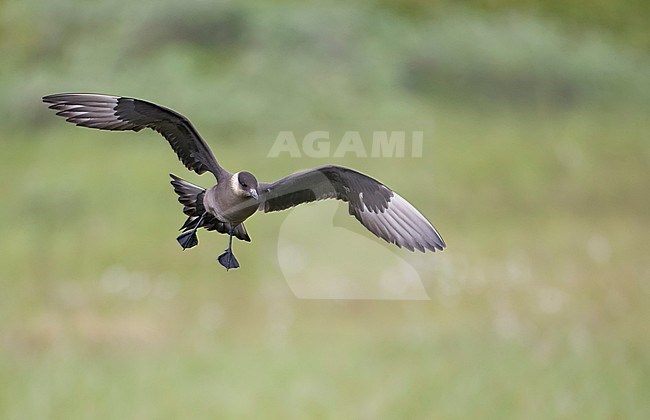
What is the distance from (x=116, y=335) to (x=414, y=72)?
4.93 m

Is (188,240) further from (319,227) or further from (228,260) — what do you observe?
(319,227)

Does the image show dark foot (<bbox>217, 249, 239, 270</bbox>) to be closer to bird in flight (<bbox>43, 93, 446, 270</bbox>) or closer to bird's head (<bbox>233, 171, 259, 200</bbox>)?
bird in flight (<bbox>43, 93, 446, 270</bbox>)

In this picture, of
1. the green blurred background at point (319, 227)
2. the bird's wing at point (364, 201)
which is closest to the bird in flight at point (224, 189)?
the bird's wing at point (364, 201)

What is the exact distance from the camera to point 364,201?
4.81m

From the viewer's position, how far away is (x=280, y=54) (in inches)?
544

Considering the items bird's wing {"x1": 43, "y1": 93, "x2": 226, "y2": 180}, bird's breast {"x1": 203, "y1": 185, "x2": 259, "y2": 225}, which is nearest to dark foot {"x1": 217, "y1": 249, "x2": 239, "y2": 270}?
bird's breast {"x1": 203, "y1": 185, "x2": 259, "y2": 225}

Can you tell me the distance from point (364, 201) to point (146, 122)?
3.32 ft

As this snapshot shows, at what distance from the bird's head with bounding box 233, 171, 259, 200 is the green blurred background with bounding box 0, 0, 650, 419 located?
24.2 feet

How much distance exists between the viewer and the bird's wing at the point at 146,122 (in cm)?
468

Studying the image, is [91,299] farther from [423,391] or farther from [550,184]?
[550,184]

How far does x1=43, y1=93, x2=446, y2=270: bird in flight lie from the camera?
4.49 m

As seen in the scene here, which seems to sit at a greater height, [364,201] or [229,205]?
[364,201]

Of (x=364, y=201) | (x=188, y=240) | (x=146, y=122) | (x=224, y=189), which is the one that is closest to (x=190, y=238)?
(x=188, y=240)

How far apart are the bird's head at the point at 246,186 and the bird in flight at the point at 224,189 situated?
0.08 metres
